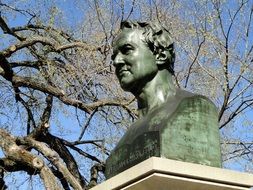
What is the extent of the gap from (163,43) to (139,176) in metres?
1.00

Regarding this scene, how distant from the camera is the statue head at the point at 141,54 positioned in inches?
136

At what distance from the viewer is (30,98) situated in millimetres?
11195

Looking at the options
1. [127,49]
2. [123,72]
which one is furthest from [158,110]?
[127,49]

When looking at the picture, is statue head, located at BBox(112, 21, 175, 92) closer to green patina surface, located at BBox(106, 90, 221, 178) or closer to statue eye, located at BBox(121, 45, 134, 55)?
statue eye, located at BBox(121, 45, 134, 55)

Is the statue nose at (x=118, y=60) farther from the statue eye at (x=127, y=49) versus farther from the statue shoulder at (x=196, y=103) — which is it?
the statue shoulder at (x=196, y=103)

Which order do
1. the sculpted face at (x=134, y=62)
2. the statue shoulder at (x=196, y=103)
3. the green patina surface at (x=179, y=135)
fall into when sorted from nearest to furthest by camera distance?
1. the green patina surface at (x=179, y=135)
2. the statue shoulder at (x=196, y=103)
3. the sculpted face at (x=134, y=62)

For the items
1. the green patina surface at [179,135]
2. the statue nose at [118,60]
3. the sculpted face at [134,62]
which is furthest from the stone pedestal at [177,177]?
the statue nose at [118,60]

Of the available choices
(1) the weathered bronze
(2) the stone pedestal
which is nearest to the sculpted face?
(1) the weathered bronze

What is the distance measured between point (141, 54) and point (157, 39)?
0.16m

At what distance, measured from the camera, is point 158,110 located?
3.35 meters

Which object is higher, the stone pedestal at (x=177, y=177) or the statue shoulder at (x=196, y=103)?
the statue shoulder at (x=196, y=103)

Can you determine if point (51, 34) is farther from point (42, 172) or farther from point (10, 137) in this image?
point (42, 172)

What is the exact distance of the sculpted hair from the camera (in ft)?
11.6

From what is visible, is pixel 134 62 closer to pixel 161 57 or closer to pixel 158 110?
pixel 161 57
